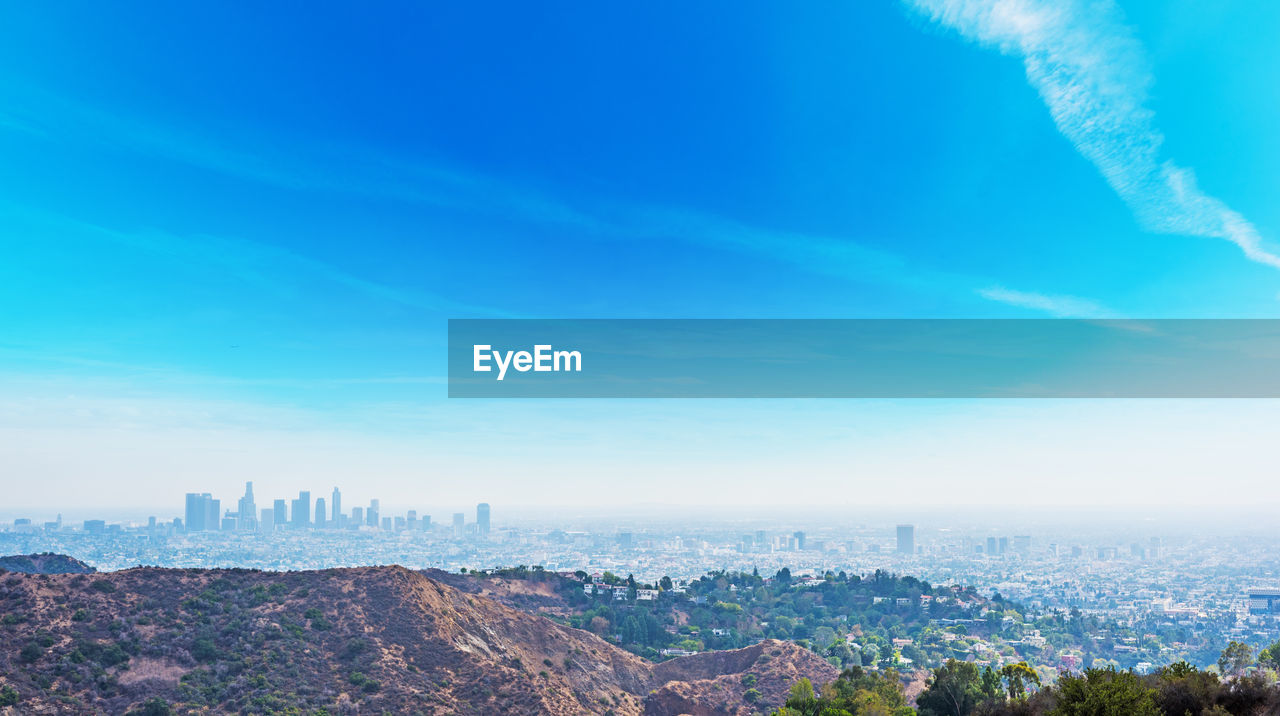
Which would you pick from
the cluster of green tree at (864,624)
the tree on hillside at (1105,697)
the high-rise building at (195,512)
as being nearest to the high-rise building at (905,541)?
the cluster of green tree at (864,624)

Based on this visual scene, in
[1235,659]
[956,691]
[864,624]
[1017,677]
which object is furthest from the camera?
[864,624]

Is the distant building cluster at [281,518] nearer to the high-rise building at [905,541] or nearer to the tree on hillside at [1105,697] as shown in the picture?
the high-rise building at [905,541]

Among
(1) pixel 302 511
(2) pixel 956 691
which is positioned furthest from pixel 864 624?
(1) pixel 302 511

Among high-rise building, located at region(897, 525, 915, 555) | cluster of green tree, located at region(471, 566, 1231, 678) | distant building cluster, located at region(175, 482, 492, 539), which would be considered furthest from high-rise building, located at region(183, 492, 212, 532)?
high-rise building, located at region(897, 525, 915, 555)

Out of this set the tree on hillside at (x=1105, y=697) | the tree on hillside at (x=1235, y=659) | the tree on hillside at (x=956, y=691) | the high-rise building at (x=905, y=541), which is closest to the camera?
the tree on hillside at (x=1105, y=697)

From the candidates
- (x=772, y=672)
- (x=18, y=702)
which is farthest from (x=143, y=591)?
(x=772, y=672)

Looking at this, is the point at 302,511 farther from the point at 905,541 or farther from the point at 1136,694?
the point at 1136,694
